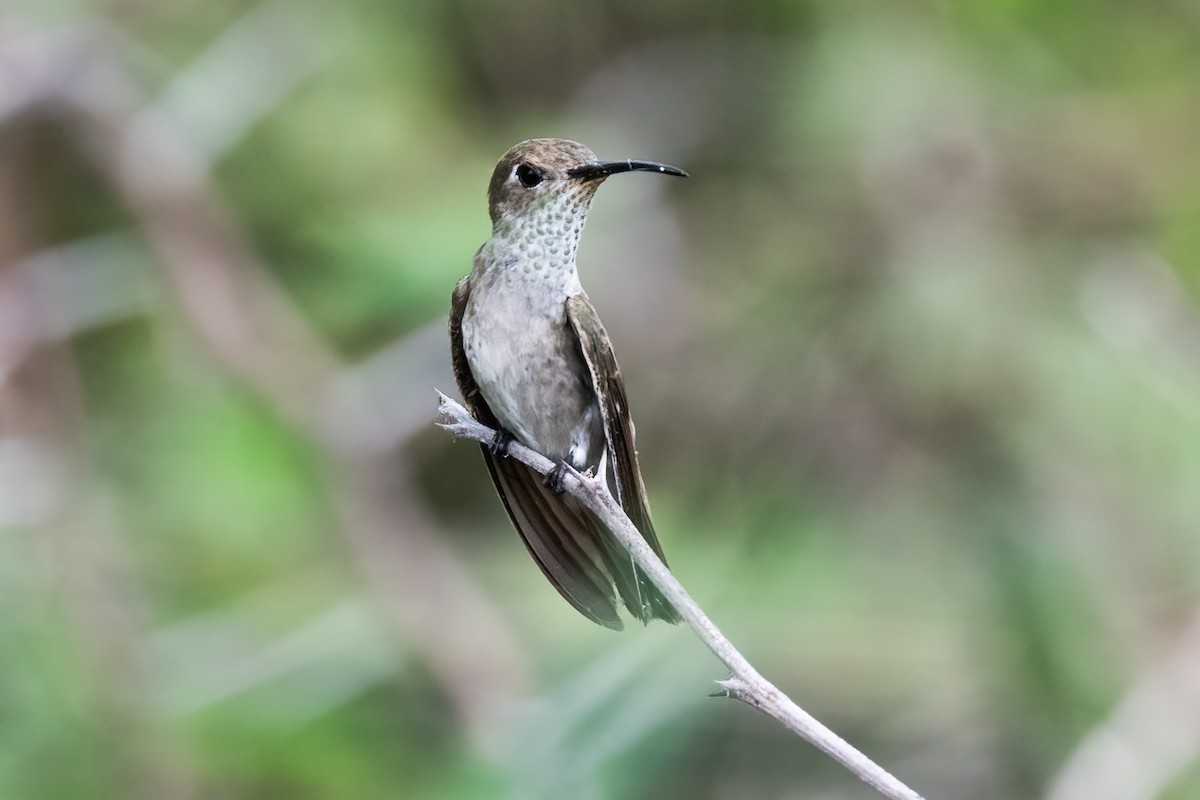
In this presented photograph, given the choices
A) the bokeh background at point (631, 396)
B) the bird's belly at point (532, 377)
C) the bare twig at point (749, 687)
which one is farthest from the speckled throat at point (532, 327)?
the bokeh background at point (631, 396)

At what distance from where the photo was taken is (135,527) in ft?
15.0

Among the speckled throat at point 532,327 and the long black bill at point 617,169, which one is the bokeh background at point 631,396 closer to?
the speckled throat at point 532,327

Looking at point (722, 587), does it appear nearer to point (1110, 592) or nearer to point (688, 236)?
point (1110, 592)

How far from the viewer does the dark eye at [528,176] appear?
1289 mm

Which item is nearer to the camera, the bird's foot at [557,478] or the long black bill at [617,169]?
the long black bill at [617,169]

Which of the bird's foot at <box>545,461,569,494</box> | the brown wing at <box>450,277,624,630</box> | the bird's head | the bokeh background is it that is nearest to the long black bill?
the bird's head

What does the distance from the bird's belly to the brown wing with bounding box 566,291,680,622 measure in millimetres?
60

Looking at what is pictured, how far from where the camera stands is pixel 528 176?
1.31 m

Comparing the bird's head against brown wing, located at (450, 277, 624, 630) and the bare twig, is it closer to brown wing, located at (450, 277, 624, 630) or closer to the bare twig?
brown wing, located at (450, 277, 624, 630)

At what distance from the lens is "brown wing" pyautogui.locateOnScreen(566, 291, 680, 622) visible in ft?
3.53

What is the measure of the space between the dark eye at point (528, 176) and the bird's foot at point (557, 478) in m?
0.30

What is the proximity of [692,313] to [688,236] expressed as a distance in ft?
1.89

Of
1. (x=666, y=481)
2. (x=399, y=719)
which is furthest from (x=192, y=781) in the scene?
(x=666, y=481)

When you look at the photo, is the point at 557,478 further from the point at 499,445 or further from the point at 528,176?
the point at 528,176
